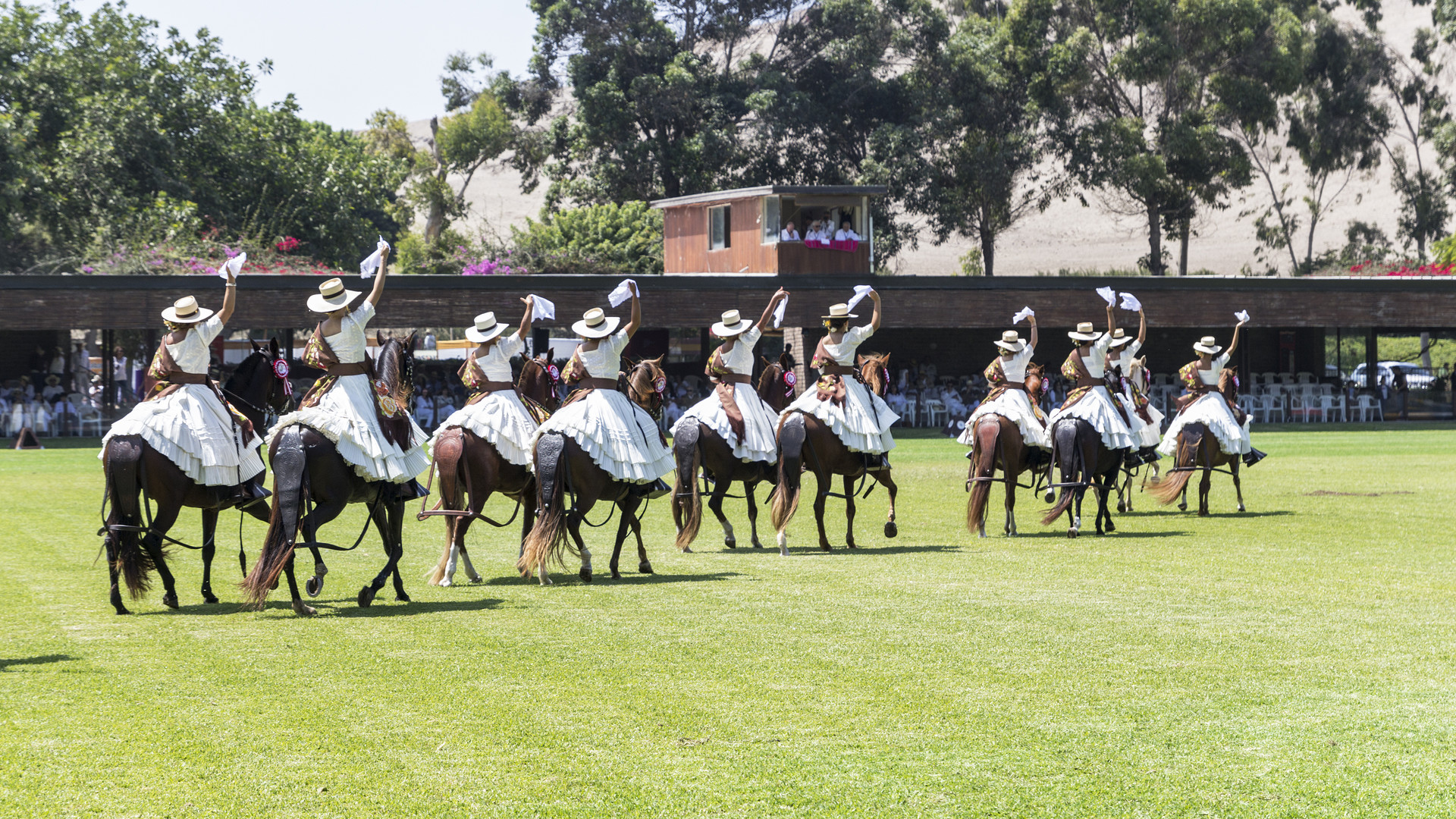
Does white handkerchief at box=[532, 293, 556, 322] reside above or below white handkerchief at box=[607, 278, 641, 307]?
below

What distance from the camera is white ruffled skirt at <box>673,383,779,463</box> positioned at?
14000 millimetres

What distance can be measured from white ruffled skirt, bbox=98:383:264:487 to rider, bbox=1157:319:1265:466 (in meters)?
11.6

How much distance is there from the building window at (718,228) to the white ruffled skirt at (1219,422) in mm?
25272

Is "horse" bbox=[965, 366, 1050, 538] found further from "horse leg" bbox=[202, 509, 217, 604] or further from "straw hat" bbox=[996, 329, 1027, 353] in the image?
"horse leg" bbox=[202, 509, 217, 604]

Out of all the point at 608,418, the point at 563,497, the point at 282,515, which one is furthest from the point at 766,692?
the point at 608,418

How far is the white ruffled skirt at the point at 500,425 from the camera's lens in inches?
459

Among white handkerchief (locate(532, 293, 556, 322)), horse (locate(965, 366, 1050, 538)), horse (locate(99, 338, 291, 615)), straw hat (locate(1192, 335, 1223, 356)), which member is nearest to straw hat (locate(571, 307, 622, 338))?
white handkerchief (locate(532, 293, 556, 322))

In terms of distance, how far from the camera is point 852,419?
46.5ft

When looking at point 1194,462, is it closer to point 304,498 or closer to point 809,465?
point 809,465

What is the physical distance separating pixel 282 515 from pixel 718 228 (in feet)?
111

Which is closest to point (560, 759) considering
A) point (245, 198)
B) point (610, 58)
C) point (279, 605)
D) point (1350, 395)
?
point (279, 605)

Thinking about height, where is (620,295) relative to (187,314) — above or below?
above

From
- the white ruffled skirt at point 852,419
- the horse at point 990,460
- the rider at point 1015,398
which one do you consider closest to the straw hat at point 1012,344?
the rider at point 1015,398

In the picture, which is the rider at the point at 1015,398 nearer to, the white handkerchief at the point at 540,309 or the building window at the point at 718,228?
the white handkerchief at the point at 540,309
